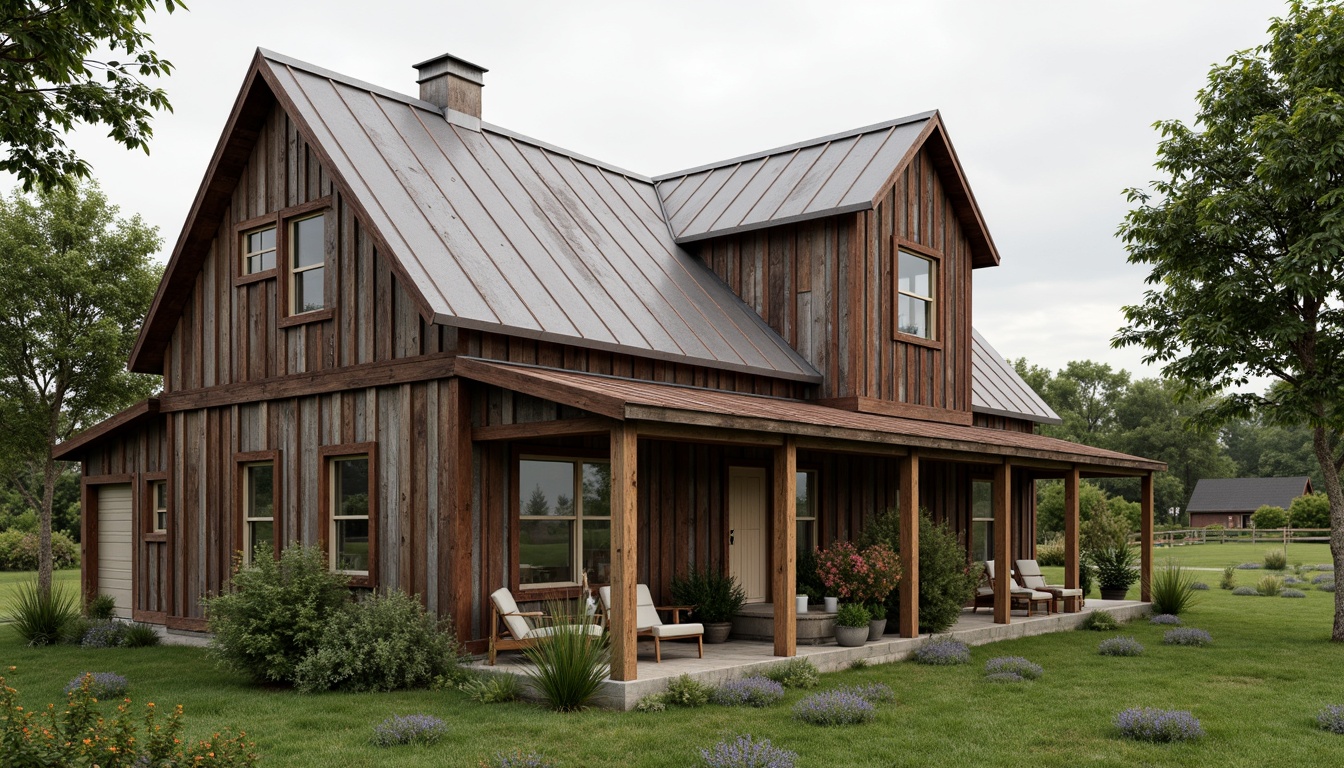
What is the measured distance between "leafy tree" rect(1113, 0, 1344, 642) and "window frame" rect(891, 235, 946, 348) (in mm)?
3104

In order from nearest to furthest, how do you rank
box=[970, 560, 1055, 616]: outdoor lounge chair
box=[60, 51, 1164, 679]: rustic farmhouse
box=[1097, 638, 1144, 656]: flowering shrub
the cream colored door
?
box=[60, 51, 1164, 679]: rustic farmhouse, box=[1097, 638, 1144, 656]: flowering shrub, the cream colored door, box=[970, 560, 1055, 616]: outdoor lounge chair

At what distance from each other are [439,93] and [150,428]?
256 inches

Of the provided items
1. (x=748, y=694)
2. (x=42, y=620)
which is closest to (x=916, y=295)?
(x=748, y=694)

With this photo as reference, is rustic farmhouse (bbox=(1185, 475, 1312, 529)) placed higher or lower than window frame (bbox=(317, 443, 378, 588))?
lower

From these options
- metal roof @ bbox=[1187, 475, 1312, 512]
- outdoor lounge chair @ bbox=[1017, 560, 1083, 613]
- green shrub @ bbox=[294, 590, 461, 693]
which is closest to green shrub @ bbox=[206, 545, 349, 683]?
green shrub @ bbox=[294, 590, 461, 693]

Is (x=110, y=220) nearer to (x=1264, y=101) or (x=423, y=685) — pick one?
(x=423, y=685)

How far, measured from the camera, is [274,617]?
1166 centimetres

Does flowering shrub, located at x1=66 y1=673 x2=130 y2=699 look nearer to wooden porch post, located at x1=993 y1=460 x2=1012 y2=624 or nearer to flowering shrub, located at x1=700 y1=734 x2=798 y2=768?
flowering shrub, located at x1=700 y1=734 x2=798 y2=768

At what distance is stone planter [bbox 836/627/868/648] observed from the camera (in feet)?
44.0

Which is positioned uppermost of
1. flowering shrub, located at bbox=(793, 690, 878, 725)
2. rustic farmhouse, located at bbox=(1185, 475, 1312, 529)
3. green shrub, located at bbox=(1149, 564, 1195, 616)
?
flowering shrub, located at bbox=(793, 690, 878, 725)

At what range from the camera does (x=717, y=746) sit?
8.34 metres

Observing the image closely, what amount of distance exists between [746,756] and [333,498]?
7369 mm

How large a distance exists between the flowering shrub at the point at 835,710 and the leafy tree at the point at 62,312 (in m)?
19.0

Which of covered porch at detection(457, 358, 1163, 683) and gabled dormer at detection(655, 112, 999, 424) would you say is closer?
covered porch at detection(457, 358, 1163, 683)
